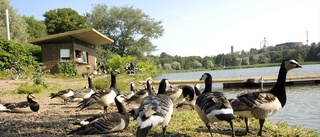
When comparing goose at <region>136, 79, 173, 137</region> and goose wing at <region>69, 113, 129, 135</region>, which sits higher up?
goose at <region>136, 79, 173, 137</region>

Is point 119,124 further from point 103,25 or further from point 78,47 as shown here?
point 103,25

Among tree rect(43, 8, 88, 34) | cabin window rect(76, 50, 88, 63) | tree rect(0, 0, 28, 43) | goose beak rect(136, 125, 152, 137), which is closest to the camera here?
goose beak rect(136, 125, 152, 137)

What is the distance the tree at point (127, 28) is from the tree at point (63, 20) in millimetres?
4302

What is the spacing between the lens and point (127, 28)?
61594 mm

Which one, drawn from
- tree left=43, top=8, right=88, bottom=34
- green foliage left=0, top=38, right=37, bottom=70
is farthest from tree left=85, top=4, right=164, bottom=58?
green foliage left=0, top=38, right=37, bottom=70

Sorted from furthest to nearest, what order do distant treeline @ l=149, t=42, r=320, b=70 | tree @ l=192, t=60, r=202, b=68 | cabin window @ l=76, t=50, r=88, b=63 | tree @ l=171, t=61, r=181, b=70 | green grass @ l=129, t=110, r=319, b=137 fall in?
tree @ l=192, t=60, r=202, b=68 < tree @ l=171, t=61, r=181, b=70 < distant treeline @ l=149, t=42, r=320, b=70 < cabin window @ l=76, t=50, r=88, b=63 < green grass @ l=129, t=110, r=319, b=137

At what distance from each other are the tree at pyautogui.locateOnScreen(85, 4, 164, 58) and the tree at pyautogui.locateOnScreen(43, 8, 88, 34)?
4302mm

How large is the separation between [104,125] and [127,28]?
186 feet

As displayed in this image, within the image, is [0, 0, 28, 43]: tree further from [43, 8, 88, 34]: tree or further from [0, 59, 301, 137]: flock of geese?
[0, 59, 301, 137]: flock of geese

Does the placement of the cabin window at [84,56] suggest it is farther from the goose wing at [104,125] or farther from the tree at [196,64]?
the tree at [196,64]

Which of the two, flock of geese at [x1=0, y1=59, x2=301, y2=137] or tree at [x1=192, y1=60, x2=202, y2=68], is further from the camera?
tree at [x1=192, y1=60, x2=202, y2=68]

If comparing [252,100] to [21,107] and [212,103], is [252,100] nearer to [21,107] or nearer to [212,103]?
[212,103]

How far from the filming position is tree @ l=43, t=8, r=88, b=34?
206 feet

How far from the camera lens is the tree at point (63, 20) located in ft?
206
